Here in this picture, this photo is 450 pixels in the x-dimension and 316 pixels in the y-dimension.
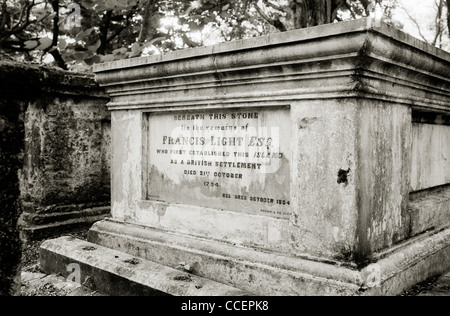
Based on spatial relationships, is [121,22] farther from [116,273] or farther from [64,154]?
[116,273]

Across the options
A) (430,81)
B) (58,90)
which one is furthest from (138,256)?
(430,81)

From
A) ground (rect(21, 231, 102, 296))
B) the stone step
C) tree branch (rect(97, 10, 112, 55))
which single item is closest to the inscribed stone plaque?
the stone step

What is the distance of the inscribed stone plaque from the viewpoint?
2461mm

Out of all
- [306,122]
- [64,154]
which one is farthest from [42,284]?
[306,122]

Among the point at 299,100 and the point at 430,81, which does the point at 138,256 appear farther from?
the point at 430,81

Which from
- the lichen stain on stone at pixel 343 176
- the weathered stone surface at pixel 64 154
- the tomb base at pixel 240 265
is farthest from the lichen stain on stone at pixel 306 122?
the weathered stone surface at pixel 64 154

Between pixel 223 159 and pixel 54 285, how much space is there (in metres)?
1.55

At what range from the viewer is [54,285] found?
112 inches

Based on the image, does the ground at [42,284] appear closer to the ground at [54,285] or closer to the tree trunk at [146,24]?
the ground at [54,285]

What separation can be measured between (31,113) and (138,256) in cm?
165

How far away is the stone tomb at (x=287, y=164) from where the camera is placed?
2113mm

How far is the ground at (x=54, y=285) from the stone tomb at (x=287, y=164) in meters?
0.08

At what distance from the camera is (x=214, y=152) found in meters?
2.78

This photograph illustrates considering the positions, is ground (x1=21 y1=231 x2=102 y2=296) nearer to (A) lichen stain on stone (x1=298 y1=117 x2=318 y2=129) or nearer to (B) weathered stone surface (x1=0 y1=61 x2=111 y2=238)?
(B) weathered stone surface (x1=0 y1=61 x2=111 y2=238)
